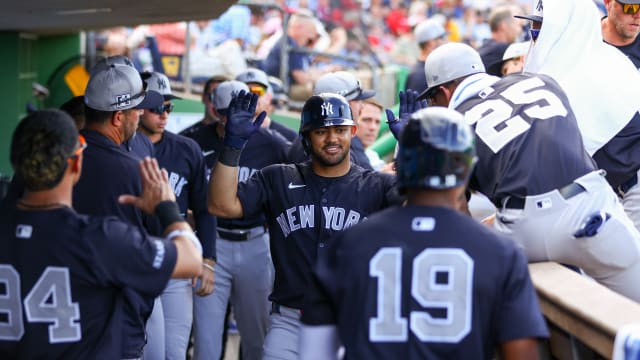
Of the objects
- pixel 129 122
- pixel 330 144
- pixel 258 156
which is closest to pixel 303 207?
pixel 330 144

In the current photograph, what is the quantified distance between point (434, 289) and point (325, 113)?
2001 millimetres

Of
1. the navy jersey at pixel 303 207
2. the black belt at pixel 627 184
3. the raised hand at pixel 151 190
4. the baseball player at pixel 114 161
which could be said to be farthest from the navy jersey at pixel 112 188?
the black belt at pixel 627 184

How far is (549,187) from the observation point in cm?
443

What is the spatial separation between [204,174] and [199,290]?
0.79 m

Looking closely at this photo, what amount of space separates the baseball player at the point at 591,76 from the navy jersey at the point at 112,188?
84.7 inches

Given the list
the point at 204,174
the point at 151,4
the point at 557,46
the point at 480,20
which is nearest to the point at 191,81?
the point at 151,4

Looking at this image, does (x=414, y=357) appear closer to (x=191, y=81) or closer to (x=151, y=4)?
(x=151, y=4)

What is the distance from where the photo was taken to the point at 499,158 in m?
4.51

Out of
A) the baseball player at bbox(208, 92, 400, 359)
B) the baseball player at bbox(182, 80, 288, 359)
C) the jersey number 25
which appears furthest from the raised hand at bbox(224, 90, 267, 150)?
the baseball player at bbox(182, 80, 288, 359)

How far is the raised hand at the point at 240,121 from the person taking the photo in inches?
191

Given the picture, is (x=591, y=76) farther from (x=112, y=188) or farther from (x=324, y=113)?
(x=112, y=188)

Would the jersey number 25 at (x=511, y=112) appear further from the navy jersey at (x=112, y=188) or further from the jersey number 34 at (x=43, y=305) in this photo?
the jersey number 34 at (x=43, y=305)

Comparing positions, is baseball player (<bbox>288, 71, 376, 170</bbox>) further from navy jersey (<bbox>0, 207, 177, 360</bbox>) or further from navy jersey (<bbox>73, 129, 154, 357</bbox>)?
navy jersey (<bbox>0, 207, 177, 360</bbox>)

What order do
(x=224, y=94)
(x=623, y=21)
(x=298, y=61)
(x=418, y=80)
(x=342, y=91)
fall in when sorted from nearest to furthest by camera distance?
(x=623, y=21) → (x=342, y=91) → (x=224, y=94) → (x=418, y=80) → (x=298, y=61)
